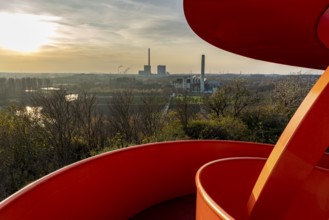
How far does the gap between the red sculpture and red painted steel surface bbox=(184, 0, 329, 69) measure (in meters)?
0.01

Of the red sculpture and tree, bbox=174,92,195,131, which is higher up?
the red sculpture

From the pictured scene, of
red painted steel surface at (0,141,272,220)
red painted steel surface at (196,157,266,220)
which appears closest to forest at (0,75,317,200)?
red painted steel surface at (0,141,272,220)

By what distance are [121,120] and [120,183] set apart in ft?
73.9

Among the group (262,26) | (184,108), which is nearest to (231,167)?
(262,26)

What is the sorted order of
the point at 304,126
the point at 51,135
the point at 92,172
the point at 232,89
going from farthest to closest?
the point at 232,89, the point at 51,135, the point at 92,172, the point at 304,126

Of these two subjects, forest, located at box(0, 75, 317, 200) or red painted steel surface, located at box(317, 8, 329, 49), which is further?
forest, located at box(0, 75, 317, 200)

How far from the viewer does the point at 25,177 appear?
22625 millimetres

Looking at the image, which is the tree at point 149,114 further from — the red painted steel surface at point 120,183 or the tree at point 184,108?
the red painted steel surface at point 120,183

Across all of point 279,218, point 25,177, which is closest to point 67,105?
point 25,177

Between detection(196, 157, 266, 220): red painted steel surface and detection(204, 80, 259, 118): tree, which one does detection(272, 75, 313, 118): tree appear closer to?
detection(204, 80, 259, 118): tree

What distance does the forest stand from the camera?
23.5m

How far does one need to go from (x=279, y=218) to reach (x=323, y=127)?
1.54 m

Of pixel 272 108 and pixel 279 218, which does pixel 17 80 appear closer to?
pixel 272 108

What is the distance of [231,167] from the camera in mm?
6621
